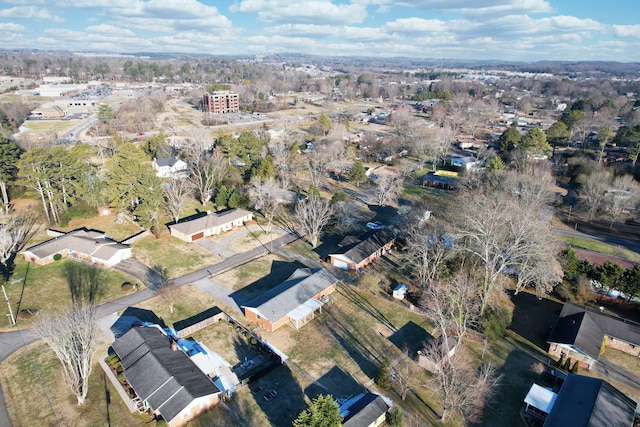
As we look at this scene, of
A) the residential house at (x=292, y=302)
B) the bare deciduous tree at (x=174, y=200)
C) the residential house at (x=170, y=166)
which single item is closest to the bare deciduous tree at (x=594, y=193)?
the residential house at (x=292, y=302)

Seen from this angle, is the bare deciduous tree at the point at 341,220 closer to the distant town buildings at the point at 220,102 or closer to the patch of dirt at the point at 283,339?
the patch of dirt at the point at 283,339

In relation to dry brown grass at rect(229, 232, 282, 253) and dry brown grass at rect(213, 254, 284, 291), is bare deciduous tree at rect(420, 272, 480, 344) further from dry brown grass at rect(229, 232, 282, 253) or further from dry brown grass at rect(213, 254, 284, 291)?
dry brown grass at rect(229, 232, 282, 253)

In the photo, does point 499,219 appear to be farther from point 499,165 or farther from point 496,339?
point 499,165

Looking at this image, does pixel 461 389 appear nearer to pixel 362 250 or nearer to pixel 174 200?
pixel 362 250

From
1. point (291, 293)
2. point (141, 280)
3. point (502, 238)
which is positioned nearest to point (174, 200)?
point (141, 280)

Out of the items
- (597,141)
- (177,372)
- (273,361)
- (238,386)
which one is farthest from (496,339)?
(597,141)

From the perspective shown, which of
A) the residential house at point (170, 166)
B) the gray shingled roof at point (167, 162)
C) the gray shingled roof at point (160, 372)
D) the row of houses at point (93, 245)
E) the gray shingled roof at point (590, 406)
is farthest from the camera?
the gray shingled roof at point (167, 162)

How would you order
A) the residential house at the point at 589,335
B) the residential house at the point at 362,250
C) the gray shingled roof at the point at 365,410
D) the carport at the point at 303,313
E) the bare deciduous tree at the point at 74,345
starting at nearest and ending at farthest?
1. the gray shingled roof at the point at 365,410
2. the bare deciduous tree at the point at 74,345
3. the residential house at the point at 589,335
4. the carport at the point at 303,313
5. the residential house at the point at 362,250
